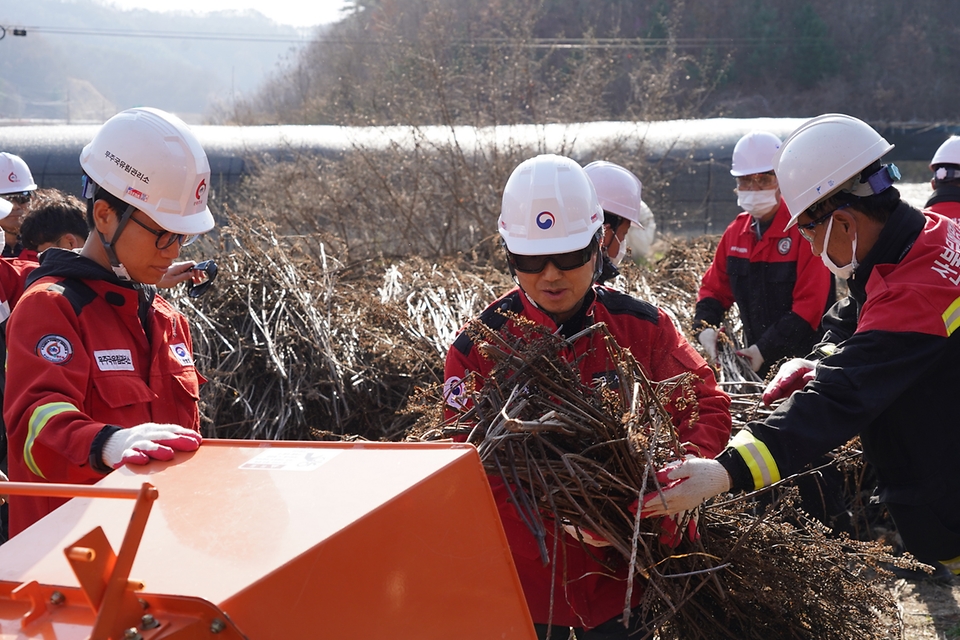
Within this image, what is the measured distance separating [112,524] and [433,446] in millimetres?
591

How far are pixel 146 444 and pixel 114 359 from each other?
2.10ft

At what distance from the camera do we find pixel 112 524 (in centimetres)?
148

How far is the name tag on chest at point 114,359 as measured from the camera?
2.21 metres

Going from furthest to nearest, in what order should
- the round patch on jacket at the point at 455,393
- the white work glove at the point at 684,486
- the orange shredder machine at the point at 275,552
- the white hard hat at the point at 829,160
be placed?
the white hard hat at the point at 829,160
the round patch on jacket at the point at 455,393
the white work glove at the point at 684,486
the orange shredder machine at the point at 275,552

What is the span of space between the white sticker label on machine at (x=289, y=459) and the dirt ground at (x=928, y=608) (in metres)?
3.16

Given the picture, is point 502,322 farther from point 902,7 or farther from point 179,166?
point 902,7

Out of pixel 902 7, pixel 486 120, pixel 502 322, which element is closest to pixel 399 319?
pixel 502 322

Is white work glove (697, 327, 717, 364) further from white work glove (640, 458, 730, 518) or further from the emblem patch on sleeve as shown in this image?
the emblem patch on sleeve

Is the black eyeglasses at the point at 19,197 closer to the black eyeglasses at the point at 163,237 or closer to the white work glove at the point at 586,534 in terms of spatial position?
the black eyeglasses at the point at 163,237

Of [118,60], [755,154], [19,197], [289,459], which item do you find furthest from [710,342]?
[118,60]

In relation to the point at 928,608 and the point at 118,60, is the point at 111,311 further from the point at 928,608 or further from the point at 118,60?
the point at 118,60

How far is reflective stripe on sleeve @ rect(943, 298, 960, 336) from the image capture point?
236 cm

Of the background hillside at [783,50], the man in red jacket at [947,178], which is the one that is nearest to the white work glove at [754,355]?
the man in red jacket at [947,178]

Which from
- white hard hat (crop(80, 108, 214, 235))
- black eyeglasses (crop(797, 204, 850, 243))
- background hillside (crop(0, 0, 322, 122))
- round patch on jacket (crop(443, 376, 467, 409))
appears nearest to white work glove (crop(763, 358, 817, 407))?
black eyeglasses (crop(797, 204, 850, 243))
